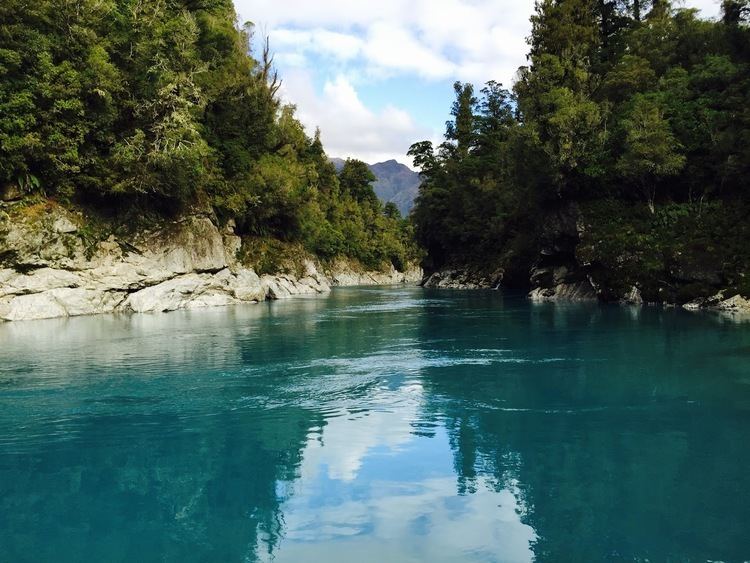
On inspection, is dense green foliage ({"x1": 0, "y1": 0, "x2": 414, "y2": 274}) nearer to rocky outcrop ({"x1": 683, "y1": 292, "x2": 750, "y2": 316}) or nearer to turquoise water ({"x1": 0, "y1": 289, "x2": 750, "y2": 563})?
turquoise water ({"x1": 0, "y1": 289, "x2": 750, "y2": 563})

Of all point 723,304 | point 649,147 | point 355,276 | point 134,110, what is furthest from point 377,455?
point 355,276

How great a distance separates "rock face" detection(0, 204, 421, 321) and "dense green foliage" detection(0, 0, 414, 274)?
91.5 inches

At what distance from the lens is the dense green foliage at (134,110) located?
33.4 m

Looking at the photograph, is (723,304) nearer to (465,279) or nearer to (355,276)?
(465,279)

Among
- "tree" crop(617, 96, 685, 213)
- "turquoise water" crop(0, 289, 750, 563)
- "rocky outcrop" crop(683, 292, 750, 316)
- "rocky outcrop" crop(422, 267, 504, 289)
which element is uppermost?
"tree" crop(617, 96, 685, 213)

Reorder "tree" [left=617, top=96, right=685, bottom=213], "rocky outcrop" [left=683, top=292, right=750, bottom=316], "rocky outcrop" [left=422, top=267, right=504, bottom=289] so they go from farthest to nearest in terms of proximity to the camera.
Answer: "rocky outcrop" [left=422, top=267, right=504, bottom=289], "tree" [left=617, top=96, right=685, bottom=213], "rocky outcrop" [left=683, top=292, right=750, bottom=316]

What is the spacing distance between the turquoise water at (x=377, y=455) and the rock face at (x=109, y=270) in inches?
582

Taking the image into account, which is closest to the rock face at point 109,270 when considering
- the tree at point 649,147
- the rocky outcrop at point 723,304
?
the tree at point 649,147

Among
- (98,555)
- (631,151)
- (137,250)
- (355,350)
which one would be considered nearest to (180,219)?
(137,250)

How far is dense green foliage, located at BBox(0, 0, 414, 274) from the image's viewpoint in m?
33.4

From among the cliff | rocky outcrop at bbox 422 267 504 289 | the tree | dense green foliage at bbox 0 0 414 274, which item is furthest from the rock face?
rocky outcrop at bbox 422 267 504 289

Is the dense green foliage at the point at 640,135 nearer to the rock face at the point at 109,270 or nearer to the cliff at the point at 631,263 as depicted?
the cliff at the point at 631,263

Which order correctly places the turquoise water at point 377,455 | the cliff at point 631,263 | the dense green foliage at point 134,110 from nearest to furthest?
the turquoise water at point 377,455 < the dense green foliage at point 134,110 < the cliff at point 631,263

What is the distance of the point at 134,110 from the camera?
39812 mm
